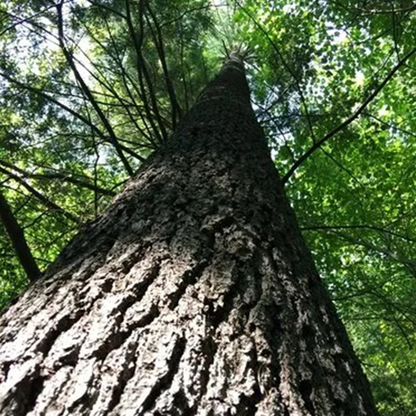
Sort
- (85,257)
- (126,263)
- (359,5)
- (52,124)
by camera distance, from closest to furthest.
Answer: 1. (126,263)
2. (85,257)
3. (52,124)
4. (359,5)

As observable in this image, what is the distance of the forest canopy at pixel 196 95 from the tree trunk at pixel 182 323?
2.76 m

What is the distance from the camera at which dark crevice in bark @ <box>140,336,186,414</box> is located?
0.84 metres

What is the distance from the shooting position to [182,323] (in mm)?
1073

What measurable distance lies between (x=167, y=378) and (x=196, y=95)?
6.62 meters

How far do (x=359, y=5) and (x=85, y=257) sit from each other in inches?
235

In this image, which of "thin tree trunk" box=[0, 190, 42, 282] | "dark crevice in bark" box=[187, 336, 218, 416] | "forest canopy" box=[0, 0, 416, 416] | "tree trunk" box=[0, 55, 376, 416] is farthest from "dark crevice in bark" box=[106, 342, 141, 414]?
"forest canopy" box=[0, 0, 416, 416]

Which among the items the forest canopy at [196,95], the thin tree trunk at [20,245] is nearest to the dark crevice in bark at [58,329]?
the thin tree trunk at [20,245]

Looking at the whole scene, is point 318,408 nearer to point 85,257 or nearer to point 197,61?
point 85,257

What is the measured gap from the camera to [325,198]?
7.86m

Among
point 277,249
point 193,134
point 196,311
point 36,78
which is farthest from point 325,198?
point 196,311

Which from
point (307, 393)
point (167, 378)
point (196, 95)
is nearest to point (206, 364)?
point (167, 378)

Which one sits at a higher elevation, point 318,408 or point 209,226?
point 209,226

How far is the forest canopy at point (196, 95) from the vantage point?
195 inches

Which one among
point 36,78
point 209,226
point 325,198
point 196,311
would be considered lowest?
point 196,311
